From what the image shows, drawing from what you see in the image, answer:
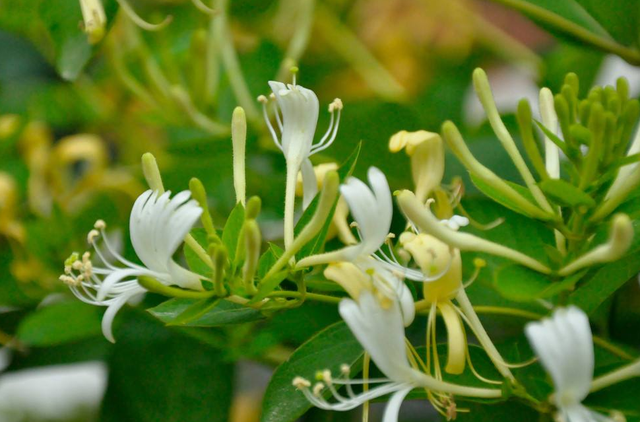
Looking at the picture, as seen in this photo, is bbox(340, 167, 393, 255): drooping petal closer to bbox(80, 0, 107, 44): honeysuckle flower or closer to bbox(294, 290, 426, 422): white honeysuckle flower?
bbox(294, 290, 426, 422): white honeysuckle flower

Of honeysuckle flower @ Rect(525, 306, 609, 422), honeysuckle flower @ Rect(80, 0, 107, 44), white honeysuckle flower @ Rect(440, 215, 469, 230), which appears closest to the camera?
honeysuckle flower @ Rect(525, 306, 609, 422)

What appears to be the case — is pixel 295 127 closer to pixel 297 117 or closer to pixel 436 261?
pixel 297 117

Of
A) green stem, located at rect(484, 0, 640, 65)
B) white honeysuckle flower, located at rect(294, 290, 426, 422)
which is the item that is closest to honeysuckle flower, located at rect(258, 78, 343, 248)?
white honeysuckle flower, located at rect(294, 290, 426, 422)

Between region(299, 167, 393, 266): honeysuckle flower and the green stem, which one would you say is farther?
the green stem

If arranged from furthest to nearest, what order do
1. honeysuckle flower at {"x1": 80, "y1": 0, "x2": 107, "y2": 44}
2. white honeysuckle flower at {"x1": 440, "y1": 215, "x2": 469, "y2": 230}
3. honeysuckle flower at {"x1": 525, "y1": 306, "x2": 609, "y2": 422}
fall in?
1. honeysuckle flower at {"x1": 80, "y1": 0, "x2": 107, "y2": 44}
2. white honeysuckle flower at {"x1": 440, "y1": 215, "x2": 469, "y2": 230}
3. honeysuckle flower at {"x1": 525, "y1": 306, "x2": 609, "y2": 422}

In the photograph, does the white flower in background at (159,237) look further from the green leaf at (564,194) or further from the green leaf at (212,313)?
the green leaf at (564,194)
